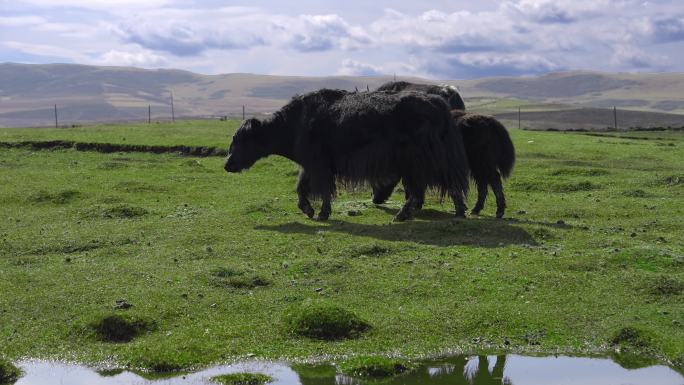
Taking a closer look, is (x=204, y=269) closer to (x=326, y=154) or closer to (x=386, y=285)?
(x=386, y=285)

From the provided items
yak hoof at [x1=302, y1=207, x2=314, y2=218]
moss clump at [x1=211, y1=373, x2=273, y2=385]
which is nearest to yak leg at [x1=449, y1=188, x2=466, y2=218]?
yak hoof at [x1=302, y1=207, x2=314, y2=218]

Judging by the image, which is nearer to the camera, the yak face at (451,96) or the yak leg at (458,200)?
the yak leg at (458,200)

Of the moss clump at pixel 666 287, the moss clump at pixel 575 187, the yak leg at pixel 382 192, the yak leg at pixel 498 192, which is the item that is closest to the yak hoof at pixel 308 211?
the yak leg at pixel 382 192

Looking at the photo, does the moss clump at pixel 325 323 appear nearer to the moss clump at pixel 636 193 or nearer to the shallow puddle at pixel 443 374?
the shallow puddle at pixel 443 374

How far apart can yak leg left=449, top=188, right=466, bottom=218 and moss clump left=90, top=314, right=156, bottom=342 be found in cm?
680

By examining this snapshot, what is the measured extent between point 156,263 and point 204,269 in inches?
39.1

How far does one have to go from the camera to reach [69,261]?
1206cm

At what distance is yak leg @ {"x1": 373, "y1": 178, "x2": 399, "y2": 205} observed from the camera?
1650cm

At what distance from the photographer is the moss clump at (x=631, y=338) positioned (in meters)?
8.76

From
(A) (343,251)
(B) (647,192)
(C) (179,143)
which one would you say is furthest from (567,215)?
(C) (179,143)

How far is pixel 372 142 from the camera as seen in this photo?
14.9m

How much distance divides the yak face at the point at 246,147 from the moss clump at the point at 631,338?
9.14m

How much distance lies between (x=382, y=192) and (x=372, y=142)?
2057 mm

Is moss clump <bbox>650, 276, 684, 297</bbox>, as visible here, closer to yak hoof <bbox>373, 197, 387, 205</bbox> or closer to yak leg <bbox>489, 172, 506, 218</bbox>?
yak leg <bbox>489, 172, 506, 218</bbox>
